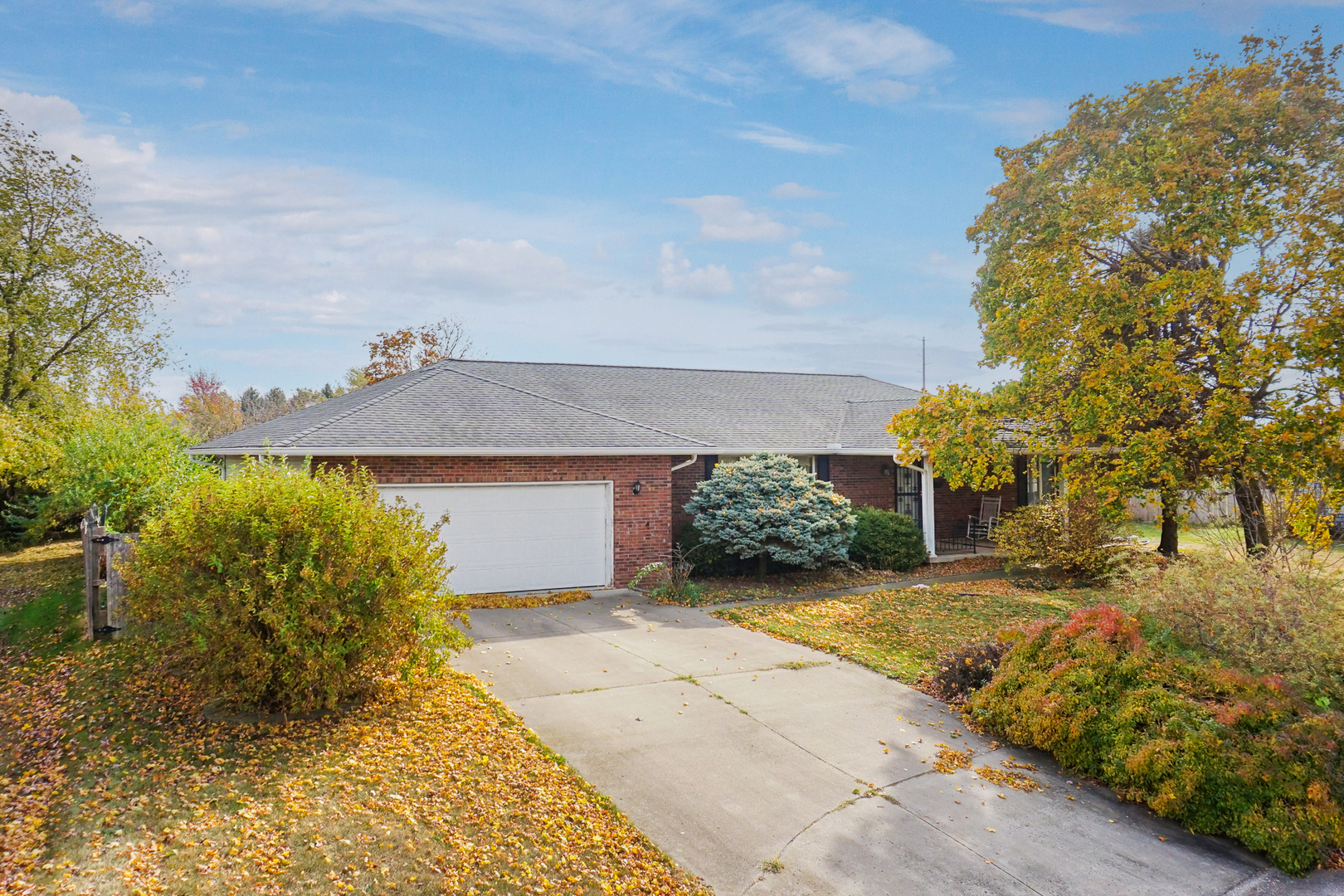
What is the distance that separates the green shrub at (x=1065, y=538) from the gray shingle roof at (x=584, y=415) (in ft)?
10.2

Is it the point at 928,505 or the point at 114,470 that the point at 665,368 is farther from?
the point at 114,470

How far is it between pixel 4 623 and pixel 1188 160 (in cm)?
1874

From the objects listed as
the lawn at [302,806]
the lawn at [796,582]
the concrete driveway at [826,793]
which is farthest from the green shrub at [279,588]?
the lawn at [796,582]

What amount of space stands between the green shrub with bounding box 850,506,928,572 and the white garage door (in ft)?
17.5

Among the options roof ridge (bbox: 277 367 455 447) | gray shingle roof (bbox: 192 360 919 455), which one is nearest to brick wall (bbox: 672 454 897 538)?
gray shingle roof (bbox: 192 360 919 455)

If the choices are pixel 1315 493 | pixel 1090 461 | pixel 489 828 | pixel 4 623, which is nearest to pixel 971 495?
pixel 1090 461

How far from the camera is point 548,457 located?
1311 cm

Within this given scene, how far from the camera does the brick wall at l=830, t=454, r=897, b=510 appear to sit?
17.0 metres

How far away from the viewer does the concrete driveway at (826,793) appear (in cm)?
454

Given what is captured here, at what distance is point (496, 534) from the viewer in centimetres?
1278

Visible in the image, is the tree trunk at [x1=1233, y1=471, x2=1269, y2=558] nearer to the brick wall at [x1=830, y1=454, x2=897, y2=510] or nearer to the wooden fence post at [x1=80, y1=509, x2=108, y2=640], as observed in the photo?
the brick wall at [x1=830, y1=454, x2=897, y2=510]

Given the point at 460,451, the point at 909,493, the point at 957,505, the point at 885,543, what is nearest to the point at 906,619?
the point at 885,543

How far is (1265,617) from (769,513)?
7.90 m

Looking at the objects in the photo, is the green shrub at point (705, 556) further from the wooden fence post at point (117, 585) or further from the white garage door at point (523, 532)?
the wooden fence post at point (117, 585)
